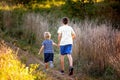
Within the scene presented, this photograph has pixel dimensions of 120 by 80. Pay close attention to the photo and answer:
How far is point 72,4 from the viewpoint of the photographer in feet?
63.5

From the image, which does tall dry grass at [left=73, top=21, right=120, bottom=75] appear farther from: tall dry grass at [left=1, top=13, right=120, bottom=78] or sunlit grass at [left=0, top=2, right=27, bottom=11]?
sunlit grass at [left=0, top=2, right=27, bottom=11]

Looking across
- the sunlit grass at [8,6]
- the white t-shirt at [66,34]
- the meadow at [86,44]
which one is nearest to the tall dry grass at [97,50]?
the meadow at [86,44]

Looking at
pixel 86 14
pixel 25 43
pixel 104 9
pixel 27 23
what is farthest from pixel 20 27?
pixel 104 9

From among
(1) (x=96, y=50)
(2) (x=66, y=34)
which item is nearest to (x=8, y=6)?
(1) (x=96, y=50)

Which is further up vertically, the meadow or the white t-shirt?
the white t-shirt

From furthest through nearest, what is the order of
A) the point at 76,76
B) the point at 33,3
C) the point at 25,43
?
the point at 33,3, the point at 25,43, the point at 76,76

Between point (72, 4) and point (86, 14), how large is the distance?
3.32 ft

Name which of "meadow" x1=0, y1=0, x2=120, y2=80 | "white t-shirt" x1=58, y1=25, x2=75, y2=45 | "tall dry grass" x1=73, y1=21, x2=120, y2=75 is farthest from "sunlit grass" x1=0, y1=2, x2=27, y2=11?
"white t-shirt" x1=58, y1=25, x2=75, y2=45

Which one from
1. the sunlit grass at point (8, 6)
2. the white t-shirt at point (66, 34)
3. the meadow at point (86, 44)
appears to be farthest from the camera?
the sunlit grass at point (8, 6)

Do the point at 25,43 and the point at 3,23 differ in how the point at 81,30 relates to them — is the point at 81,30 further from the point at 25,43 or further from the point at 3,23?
the point at 3,23

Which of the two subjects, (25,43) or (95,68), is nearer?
(95,68)

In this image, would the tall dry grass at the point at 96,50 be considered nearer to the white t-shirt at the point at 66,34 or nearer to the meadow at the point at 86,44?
the meadow at the point at 86,44

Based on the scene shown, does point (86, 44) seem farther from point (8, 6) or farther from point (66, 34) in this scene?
point (8, 6)

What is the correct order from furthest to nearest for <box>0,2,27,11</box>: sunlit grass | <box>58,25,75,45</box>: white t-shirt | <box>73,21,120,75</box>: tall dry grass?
<box>0,2,27,11</box>: sunlit grass < <box>73,21,120,75</box>: tall dry grass < <box>58,25,75,45</box>: white t-shirt
